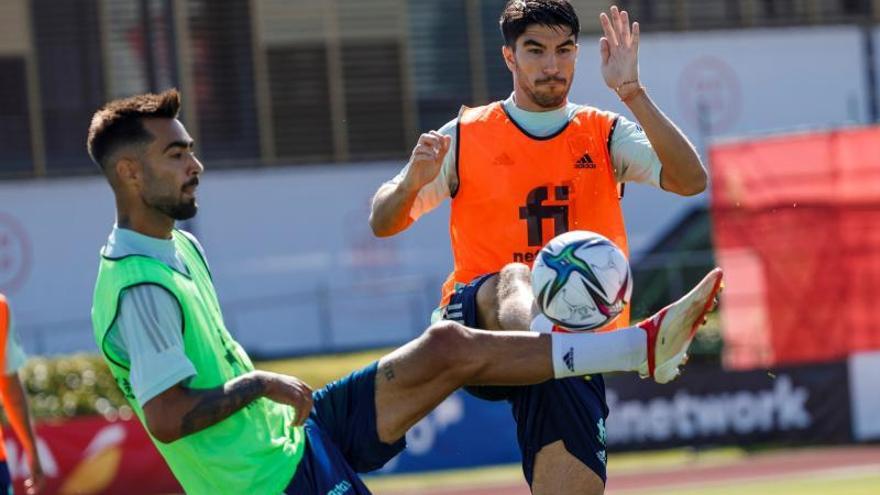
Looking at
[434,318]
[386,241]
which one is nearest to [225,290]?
[386,241]

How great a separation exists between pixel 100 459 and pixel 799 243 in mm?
8881

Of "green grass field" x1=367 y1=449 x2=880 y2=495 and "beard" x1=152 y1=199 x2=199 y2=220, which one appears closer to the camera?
"beard" x1=152 y1=199 x2=199 y2=220

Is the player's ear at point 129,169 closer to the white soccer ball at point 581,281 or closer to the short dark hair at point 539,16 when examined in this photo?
the white soccer ball at point 581,281

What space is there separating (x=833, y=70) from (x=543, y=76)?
82.2 feet

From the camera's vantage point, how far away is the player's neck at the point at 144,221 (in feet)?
22.7

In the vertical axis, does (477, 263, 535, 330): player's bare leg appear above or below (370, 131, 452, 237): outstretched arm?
below

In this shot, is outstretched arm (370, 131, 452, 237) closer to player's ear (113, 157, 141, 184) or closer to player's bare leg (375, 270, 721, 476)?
player's bare leg (375, 270, 721, 476)

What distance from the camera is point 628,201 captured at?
3050 centimetres

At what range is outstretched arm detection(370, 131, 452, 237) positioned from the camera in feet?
25.4

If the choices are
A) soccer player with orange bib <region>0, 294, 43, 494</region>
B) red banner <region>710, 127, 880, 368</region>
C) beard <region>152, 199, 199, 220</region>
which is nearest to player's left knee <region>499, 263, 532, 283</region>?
beard <region>152, 199, 199, 220</region>

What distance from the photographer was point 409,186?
7.90m

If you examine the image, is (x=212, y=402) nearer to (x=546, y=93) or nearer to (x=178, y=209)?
(x=178, y=209)

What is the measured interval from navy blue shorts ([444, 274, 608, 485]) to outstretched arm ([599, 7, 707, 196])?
0.94 m

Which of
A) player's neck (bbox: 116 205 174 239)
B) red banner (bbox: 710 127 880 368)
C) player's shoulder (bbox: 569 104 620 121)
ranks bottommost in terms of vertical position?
red banner (bbox: 710 127 880 368)
